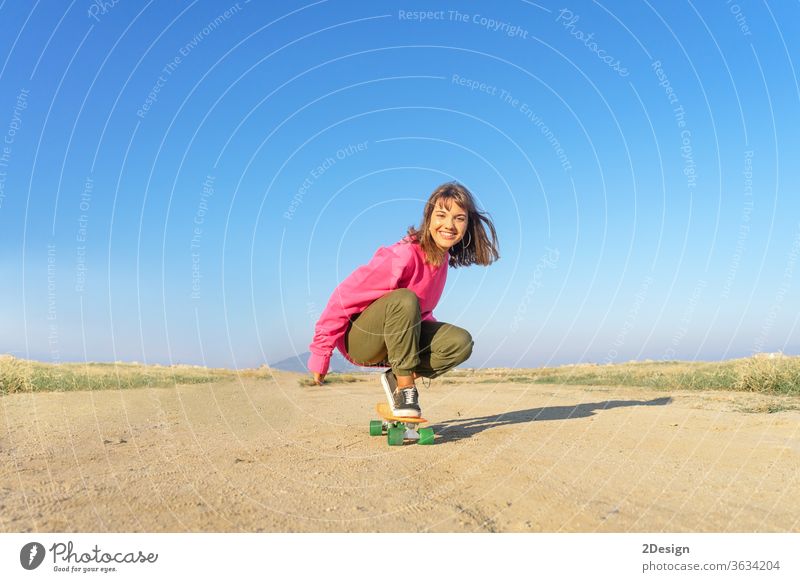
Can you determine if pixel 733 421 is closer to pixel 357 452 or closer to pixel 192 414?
pixel 357 452

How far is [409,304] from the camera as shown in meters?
5.78

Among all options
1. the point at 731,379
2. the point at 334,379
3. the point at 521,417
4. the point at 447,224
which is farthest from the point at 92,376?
the point at 731,379

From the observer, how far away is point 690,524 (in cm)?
332

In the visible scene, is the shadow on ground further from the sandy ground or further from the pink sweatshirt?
the pink sweatshirt

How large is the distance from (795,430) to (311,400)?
22.4 ft

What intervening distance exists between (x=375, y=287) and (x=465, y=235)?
1.11 meters

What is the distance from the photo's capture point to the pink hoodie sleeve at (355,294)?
605 cm

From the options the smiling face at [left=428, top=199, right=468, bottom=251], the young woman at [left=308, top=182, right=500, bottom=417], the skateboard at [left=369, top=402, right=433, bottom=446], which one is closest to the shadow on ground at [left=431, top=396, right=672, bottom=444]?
the skateboard at [left=369, top=402, right=433, bottom=446]

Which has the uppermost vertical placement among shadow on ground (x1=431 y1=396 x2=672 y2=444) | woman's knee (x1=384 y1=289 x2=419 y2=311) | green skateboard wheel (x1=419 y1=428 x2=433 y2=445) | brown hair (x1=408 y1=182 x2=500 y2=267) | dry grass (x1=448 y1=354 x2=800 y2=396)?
brown hair (x1=408 y1=182 x2=500 y2=267)

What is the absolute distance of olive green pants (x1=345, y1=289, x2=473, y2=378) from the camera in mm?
5852

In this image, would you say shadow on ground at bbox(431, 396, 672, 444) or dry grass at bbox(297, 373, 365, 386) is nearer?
shadow on ground at bbox(431, 396, 672, 444)
